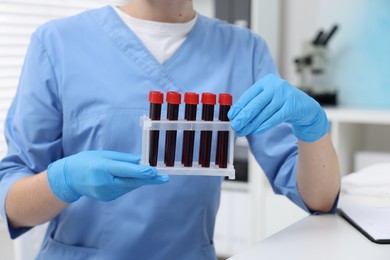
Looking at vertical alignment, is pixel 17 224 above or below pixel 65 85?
below

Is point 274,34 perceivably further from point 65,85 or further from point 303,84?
point 65,85

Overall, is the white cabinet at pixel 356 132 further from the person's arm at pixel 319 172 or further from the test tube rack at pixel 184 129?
the test tube rack at pixel 184 129

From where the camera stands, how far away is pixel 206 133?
35.0 inches

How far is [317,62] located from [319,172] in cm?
125

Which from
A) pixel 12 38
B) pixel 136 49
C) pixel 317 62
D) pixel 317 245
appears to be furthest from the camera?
pixel 317 62

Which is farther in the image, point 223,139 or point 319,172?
point 319,172

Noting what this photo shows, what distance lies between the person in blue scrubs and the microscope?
1.07 m

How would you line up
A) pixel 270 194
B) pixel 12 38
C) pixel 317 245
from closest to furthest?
pixel 317 245 → pixel 12 38 → pixel 270 194

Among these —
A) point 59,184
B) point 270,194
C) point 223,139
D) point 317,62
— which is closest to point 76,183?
point 59,184

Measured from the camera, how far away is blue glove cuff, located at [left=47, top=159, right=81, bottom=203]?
0.88m

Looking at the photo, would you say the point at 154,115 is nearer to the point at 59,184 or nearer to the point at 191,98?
the point at 191,98

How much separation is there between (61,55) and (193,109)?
344 mm

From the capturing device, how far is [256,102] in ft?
2.82

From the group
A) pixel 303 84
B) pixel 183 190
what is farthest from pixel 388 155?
pixel 183 190
